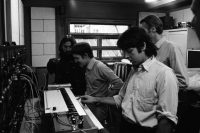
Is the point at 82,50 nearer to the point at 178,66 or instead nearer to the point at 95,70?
the point at 95,70

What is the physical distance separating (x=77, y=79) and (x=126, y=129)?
47.3 inches

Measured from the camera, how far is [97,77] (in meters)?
2.12

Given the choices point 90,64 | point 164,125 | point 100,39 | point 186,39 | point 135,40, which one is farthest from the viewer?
point 100,39

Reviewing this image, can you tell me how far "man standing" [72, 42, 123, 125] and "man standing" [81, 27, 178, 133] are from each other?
68 cm

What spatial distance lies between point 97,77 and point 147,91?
91cm

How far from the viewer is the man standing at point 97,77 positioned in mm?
2071

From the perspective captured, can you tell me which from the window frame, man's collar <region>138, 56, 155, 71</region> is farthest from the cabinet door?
man's collar <region>138, 56, 155, 71</region>

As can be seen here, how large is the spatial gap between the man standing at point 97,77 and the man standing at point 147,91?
2.24 ft

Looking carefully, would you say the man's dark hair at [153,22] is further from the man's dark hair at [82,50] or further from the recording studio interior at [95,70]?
the man's dark hair at [82,50]

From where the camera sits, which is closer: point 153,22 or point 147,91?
point 147,91

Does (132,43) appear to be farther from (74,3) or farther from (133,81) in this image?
(74,3)

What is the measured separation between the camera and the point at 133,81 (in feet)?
4.49

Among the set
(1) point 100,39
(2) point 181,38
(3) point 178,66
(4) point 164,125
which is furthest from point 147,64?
(1) point 100,39

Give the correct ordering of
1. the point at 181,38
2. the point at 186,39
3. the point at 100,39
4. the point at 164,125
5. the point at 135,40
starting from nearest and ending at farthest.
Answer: the point at 164,125
the point at 135,40
the point at 186,39
the point at 181,38
the point at 100,39
